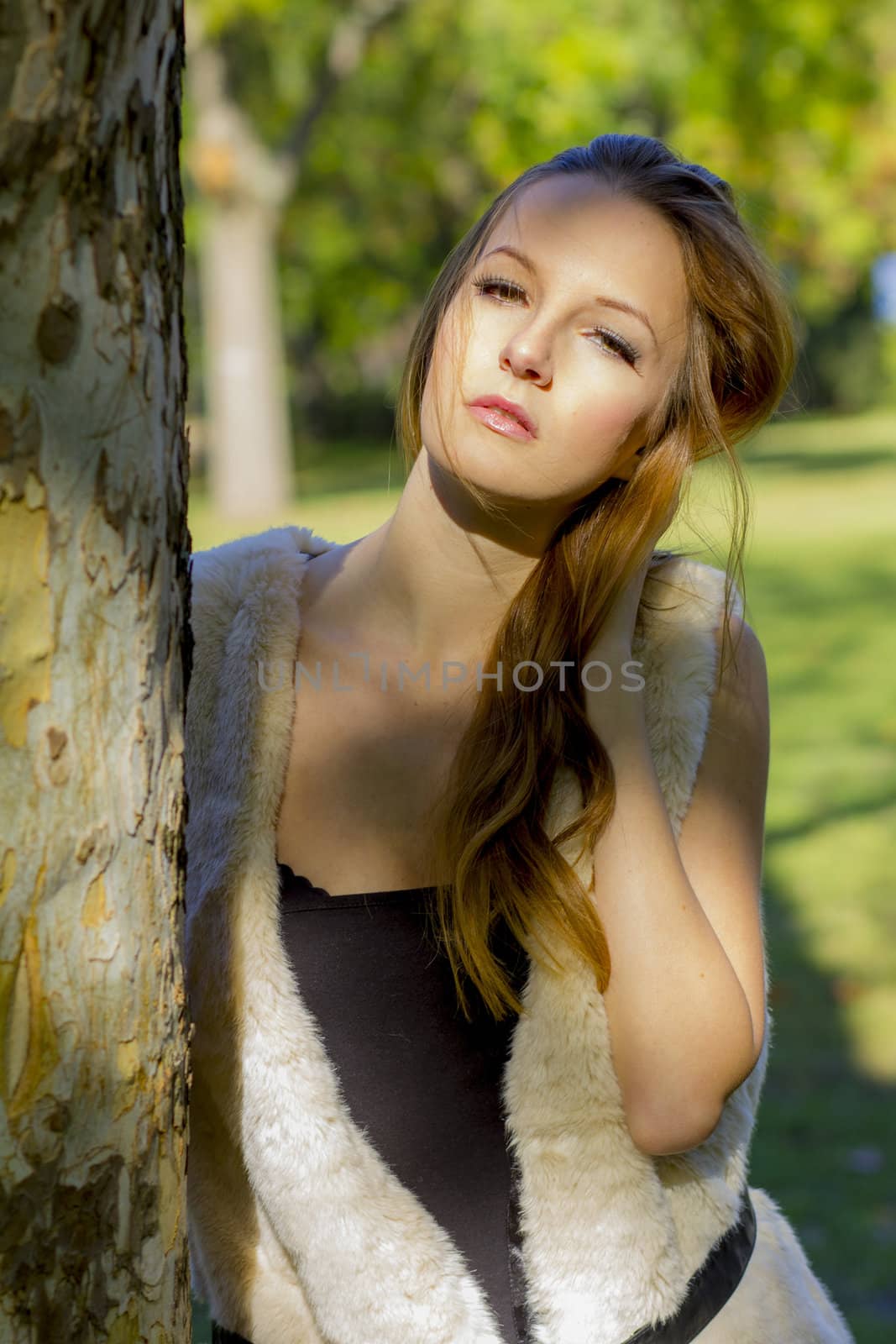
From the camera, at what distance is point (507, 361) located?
1.71m

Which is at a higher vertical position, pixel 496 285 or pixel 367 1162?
pixel 496 285

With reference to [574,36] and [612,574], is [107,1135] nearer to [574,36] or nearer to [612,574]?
[612,574]

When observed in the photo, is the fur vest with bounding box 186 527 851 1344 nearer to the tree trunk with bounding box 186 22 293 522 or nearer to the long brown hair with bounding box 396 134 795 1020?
the long brown hair with bounding box 396 134 795 1020

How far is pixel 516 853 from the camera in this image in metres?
1.74

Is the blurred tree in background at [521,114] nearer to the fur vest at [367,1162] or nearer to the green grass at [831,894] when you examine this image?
the fur vest at [367,1162]

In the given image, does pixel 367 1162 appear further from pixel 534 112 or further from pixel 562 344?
pixel 534 112

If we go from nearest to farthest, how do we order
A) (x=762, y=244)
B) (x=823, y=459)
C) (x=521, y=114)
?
1. (x=762, y=244)
2. (x=521, y=114)
3. (x=823, y=459)

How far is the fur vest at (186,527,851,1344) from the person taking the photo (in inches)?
63.6

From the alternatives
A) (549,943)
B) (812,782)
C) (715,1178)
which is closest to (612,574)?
(549,943)

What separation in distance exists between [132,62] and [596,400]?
30.8 inches

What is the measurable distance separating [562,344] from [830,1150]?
10.5 ft

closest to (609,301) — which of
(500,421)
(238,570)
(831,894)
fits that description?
(500,421)

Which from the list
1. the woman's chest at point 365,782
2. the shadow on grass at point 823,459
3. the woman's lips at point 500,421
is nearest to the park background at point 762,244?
the shadow on grass at point 823,459

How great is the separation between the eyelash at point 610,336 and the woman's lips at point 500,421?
0.15 m
